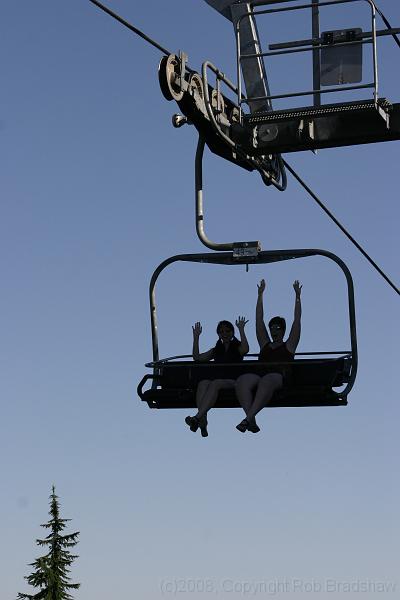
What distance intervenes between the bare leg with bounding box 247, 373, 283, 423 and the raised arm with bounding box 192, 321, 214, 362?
25.0 inches

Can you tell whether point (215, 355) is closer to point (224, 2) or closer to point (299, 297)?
point (299, 297)

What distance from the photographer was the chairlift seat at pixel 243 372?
14.7 m

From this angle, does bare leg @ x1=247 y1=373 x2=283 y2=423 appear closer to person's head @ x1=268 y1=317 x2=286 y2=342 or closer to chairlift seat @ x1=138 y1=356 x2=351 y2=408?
chairlift seat @ x1=138 y1=356 x2=351 y2=408

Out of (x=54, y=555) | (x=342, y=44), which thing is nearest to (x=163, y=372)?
(x=342, y=44)

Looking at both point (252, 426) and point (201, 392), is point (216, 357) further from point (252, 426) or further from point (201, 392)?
point (252, 426)

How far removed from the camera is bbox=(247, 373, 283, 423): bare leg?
14641mm

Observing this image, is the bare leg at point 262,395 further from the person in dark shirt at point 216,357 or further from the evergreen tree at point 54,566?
the evergreen tree at point 54,566

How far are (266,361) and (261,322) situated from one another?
349 mm

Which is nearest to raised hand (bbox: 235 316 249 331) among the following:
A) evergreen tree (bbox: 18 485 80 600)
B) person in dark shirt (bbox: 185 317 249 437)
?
person in dark shirt (bbox: 185 317 249 437)

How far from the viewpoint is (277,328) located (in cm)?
1511

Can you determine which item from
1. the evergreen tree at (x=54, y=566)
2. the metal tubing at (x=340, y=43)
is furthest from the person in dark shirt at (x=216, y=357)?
the evergreen tree at (x=54, y=566)

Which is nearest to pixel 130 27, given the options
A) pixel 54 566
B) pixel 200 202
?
pixel 200 202

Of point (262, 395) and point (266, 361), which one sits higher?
point (266, 361)

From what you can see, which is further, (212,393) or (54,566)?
(54,566)
